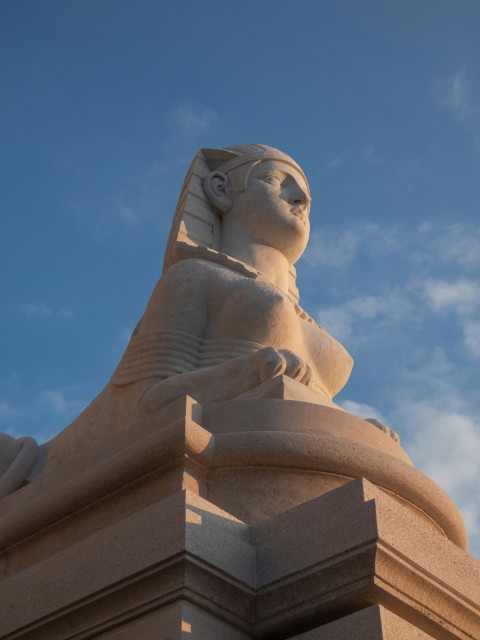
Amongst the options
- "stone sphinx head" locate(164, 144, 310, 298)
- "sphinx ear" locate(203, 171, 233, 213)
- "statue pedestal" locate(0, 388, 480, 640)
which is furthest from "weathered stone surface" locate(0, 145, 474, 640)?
"sphinx ear" locate(203, 171, 233, 213)

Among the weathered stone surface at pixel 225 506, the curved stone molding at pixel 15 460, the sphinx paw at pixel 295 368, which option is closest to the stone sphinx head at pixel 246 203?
the weathered stone surface at pixel 225 506

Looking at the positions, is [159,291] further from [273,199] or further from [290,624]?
[290,624]

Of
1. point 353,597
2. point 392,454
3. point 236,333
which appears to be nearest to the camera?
point 353,597

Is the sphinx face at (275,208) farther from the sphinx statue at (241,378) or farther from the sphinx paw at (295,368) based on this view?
the sphinx paw at (295,368)

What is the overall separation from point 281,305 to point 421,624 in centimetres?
329

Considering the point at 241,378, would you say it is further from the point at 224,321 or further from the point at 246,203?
the point at 246,203

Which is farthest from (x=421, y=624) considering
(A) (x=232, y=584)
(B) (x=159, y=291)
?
(B) (x=159, y=291)

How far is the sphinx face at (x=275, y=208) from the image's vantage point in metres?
8.80

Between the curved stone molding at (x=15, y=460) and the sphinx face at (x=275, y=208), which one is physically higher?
the sphinx face at (x=275, y=208)

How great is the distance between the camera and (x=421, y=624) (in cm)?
419

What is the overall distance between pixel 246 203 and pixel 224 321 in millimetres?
1999

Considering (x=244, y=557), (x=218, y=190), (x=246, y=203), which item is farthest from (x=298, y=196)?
(x=244, y=557)

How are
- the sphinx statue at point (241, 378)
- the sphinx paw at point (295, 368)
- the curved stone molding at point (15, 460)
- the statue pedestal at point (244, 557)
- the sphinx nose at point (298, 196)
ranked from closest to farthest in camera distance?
the statue pedestal at point (244, 557)
the sphinx statue at point (241, 378)
the sphinx paw at point (295, 368)
the curved stone molding at point (15, 460)
the sphinx nose at point (298, 196)

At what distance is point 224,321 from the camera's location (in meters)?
7.19
